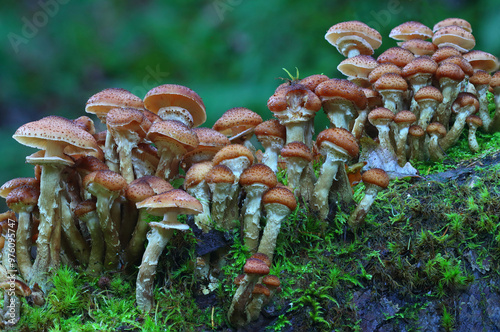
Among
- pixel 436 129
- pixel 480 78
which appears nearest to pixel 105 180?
pixel 436 129

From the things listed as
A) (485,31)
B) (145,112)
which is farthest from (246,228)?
(485,31)

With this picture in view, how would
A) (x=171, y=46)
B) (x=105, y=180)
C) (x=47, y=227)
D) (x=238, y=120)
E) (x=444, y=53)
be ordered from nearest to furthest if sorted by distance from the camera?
(x=105, y=180) → (x=47, y=227) → (x=238, y=120) → (x=444, y=53) → (x=171, y=46)

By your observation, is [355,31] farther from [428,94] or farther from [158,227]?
[158,227]

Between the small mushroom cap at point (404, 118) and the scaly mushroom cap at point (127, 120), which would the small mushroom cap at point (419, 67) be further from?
the scaly mushroom cap at point (127, 120)

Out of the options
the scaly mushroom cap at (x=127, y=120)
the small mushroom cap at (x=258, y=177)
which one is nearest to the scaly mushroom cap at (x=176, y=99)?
the scaly mushroom cap at (x=127, y=120)

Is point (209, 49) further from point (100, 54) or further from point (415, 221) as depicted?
point (415, 221)

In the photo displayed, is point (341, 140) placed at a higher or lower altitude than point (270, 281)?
higher
